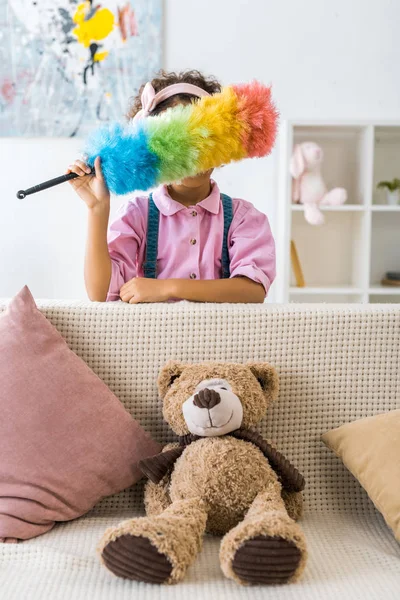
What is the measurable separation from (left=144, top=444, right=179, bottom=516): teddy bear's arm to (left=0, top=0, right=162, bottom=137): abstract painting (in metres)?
2.09

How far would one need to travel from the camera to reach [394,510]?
1.02m

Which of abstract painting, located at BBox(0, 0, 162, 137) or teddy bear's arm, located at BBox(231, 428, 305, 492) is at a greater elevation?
abstract painting, located at BBox(0, 0, 162, 137)

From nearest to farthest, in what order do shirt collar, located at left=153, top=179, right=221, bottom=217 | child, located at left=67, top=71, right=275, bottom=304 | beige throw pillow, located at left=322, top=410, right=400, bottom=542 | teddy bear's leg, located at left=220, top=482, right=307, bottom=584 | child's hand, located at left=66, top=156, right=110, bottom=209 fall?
teddy bear's leg, located at left=220, top=482, right=307, bottom=584, beige throw pillow, located at left=322, top=410, right=400, bottom=542, child's hand, located at left=66, top=156, right=110, bottom=209, child, located at left=67, top=71, right=275, bottom=304, shirt collar, located at left=153, top=179, right=221, bottom=217

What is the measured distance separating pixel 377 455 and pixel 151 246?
744 mm

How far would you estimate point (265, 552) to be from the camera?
2.82 feet

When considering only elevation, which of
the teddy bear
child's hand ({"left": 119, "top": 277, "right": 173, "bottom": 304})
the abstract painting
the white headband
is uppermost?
the abstract painting

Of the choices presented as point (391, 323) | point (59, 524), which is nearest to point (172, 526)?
point (59, 524)

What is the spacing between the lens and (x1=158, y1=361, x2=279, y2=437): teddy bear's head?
1045 millimetres

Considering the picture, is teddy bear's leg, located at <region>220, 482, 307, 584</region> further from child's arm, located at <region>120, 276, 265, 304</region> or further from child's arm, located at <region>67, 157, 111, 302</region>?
child's arm, located at <region>67, 157, 111, 302</region>

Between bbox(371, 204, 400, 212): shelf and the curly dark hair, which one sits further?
bbox(371, 204, 400, 212): shelf

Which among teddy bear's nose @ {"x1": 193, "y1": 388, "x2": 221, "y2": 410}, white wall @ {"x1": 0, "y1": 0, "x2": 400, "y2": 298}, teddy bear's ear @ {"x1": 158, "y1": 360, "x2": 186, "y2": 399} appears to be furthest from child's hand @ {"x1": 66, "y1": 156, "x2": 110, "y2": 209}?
white wall @ {"x1": 0, "y1": 0, "x2": 400, "y2": 298}

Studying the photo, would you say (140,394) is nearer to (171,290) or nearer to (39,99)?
(171,290)

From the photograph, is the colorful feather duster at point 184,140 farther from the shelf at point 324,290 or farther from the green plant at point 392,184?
the green plant at point 392,184

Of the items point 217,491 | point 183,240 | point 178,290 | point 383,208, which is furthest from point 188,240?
point 383,208
